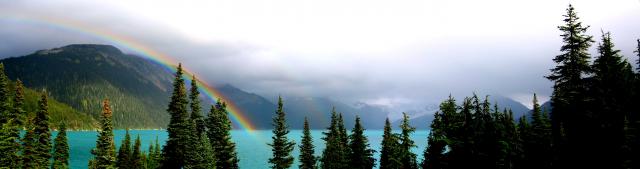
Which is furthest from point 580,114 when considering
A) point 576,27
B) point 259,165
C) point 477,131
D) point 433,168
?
point 259,165

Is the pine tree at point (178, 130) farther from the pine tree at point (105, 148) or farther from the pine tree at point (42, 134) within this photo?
the pine tree at point (42, 134)

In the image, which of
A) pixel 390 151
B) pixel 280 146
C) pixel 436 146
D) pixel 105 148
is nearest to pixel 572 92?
pixel 436 146

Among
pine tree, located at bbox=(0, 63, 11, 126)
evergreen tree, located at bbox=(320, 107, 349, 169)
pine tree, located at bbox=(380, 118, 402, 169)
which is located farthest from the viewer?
evergreen tree, located at bbox=(320, 107, 349, 169)

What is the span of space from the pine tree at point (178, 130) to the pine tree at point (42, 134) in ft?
61.7

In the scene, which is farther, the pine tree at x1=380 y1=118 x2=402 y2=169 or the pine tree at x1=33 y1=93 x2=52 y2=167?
the pine tree at x1=33 y1=93 x2=52 y2=167

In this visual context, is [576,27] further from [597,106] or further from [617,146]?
[617,146]

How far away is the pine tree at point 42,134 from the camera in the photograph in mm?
66125

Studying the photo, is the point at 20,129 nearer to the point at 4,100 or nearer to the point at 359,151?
the point at 4,100

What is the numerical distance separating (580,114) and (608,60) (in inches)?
206

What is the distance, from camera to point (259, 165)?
185m

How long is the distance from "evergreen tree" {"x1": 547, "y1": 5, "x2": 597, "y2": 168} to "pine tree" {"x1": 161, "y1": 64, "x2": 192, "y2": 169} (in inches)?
1719

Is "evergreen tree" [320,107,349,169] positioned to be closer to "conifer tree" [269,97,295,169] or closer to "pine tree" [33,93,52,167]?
"conifer tree" [269,97,295,169]

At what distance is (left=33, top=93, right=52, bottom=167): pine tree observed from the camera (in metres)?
66.1

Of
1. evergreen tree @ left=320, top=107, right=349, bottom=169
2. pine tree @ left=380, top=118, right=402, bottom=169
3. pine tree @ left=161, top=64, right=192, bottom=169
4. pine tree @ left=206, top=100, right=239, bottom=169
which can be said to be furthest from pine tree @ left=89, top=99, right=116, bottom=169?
pine tree @ left=380, top=118, right=402, bottom=169
